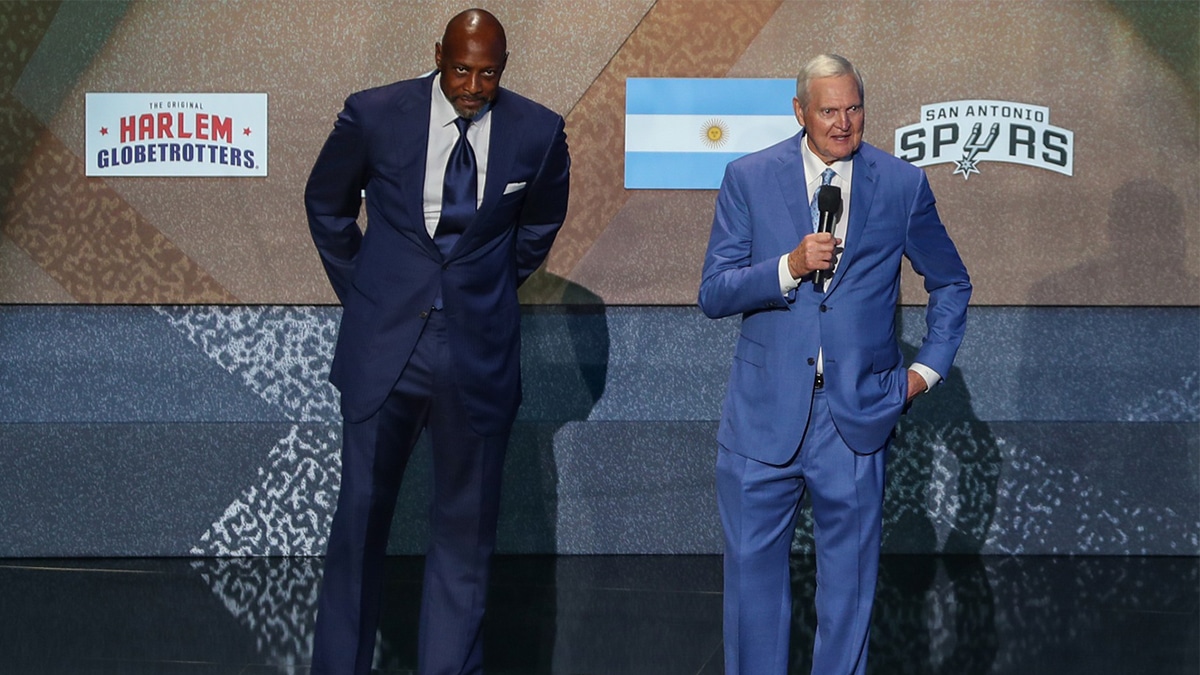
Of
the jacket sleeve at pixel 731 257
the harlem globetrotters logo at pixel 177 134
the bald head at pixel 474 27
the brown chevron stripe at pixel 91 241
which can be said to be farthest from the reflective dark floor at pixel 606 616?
the bald head at pixel 474 27

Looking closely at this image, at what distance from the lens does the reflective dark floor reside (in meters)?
3.97

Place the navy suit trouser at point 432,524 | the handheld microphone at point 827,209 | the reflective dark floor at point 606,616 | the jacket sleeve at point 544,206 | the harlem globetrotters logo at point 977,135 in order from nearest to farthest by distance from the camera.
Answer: the handheld microphone at point 827,209 → the navy suit trouser at point 432,524 → the jacket sleeve at point 544,206 → the reflective dark floor at point 606,616 → the harlem globetrotters logo at point 977,135

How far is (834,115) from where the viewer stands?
3045 mm

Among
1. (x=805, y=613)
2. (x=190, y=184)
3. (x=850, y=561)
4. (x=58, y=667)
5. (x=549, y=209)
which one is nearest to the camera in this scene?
(x=850, y=561)

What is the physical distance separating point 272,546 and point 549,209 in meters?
2.01

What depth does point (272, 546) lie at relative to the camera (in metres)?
5.01

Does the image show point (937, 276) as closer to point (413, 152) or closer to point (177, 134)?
point (413, 152)

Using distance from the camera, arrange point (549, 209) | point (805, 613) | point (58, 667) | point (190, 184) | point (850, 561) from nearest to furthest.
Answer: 1. point (850, 561)
2. point (549, 209)
3. point (58, 667)
4. point (805, 613)
5. point (190, 184)

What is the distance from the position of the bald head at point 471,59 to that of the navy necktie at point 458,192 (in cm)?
7

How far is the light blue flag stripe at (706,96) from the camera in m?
4.95

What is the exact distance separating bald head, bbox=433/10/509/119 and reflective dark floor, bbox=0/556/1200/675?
1.52 metres

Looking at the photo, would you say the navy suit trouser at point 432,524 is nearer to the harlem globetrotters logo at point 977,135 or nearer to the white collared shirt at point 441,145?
the white collared shirt at point 441,145

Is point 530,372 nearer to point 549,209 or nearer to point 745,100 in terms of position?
point 745,100

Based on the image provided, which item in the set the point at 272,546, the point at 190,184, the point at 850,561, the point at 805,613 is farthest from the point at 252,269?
the point at 850,561
